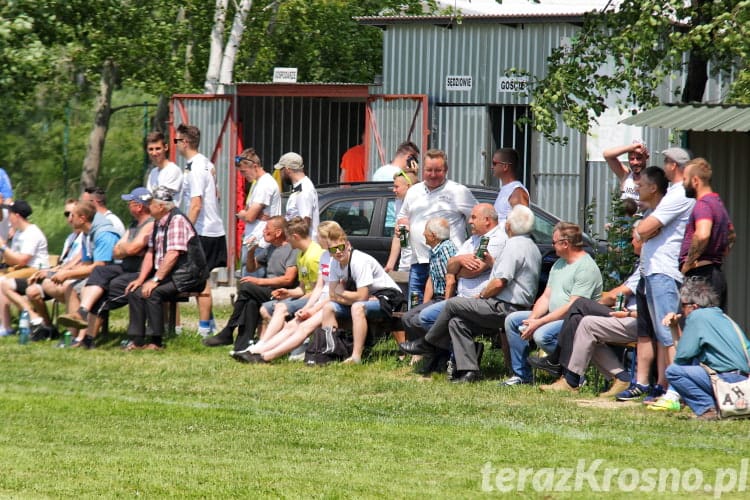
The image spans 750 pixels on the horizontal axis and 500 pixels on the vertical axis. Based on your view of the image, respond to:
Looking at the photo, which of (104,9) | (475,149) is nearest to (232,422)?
(475,149)

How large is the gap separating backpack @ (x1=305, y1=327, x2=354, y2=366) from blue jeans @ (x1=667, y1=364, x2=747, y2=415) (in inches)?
161

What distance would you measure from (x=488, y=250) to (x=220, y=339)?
3712mm

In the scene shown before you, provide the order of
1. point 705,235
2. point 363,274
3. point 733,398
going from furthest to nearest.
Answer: point 363,274
point 705,235
point 733,398

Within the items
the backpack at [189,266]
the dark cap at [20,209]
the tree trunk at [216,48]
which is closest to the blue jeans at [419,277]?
the backpack at [189,266]

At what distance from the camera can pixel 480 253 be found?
38.5 feet

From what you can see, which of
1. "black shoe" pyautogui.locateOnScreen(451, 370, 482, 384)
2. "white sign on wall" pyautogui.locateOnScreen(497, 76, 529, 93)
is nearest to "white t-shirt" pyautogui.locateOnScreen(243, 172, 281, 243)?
"black shoe" pyautogui.locateOnScreen(451, 370, 482, 384)

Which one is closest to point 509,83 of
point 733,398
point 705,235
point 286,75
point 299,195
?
point 286,75

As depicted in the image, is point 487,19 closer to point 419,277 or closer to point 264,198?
point 264,198

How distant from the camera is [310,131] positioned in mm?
21922

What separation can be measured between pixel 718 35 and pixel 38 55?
881 cm

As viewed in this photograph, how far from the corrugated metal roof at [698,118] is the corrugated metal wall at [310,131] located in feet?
33.4

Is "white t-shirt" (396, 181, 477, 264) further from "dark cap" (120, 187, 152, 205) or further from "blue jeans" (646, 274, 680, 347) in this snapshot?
"dark cap" (120, 187, 152, 205)

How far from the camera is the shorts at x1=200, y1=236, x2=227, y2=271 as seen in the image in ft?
49.1

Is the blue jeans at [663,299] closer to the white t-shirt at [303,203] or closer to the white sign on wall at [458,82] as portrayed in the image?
the white t-shirt at [303,203]
